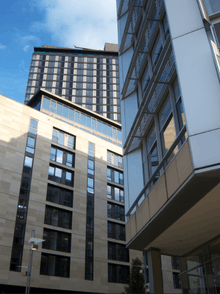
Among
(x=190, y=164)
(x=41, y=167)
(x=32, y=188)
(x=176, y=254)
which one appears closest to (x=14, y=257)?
(x=32, y=188)

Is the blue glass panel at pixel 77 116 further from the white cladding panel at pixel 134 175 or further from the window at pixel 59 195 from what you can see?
the white cladding panel at pixel 134 175

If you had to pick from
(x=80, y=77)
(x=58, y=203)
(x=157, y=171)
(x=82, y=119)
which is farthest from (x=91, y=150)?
(x=80, y=77)

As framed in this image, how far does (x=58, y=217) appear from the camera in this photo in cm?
3866

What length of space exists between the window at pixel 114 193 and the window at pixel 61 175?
6667 millimetres

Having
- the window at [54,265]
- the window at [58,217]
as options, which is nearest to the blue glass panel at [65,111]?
the window at [58,217]

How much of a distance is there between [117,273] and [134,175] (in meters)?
27.4

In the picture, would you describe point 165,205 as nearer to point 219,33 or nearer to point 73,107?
point 219,33

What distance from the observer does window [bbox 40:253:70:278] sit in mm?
34906

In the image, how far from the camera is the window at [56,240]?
119 feet

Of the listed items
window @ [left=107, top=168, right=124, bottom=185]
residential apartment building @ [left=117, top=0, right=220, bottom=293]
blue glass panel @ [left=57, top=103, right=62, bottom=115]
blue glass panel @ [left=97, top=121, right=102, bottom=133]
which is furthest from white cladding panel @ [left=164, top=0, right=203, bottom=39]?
blue glass panel @ [left=97, top=121, right=102, bottom=133]

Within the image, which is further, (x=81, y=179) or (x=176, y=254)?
(x=81, y=179)

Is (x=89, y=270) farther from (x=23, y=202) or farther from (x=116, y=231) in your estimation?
(x=23, y=202)

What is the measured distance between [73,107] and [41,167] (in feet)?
46.8

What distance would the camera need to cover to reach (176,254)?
16859mm
